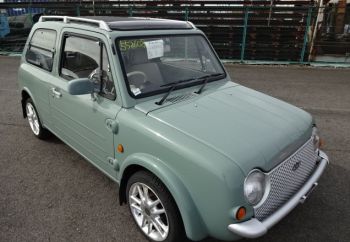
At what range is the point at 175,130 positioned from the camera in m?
2.48

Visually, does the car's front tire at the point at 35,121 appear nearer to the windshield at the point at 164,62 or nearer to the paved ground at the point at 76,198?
the paved ground at the point at 76,198

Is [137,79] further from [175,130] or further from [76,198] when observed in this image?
[76,198]

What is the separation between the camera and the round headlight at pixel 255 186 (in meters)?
2.18

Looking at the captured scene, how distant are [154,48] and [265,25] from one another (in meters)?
9.23

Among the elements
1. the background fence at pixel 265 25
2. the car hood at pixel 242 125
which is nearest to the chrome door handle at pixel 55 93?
the car hood at pixel 242 125

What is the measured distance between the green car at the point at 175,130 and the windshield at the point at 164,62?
0.04 ft

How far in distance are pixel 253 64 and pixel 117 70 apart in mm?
9423

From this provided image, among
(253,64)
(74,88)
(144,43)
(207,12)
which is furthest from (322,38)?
(74,88)

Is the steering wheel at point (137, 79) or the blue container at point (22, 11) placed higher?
the blue container at point (22, 11)

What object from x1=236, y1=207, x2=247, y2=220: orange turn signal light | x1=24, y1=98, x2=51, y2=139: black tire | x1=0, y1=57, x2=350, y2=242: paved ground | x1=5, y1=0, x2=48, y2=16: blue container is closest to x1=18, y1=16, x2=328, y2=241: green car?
x1=236, y1=207, x2=247, y2=220: orange turn signal light

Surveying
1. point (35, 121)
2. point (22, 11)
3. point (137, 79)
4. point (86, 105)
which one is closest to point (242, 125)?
point (137, 79)

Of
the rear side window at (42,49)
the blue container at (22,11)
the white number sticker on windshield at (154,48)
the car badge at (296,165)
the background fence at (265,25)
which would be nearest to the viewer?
the car badge at (296,165)

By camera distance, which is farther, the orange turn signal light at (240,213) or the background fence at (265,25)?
the background fence at (265,25)

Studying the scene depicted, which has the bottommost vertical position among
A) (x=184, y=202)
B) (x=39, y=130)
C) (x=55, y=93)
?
(x=39, y=130)
